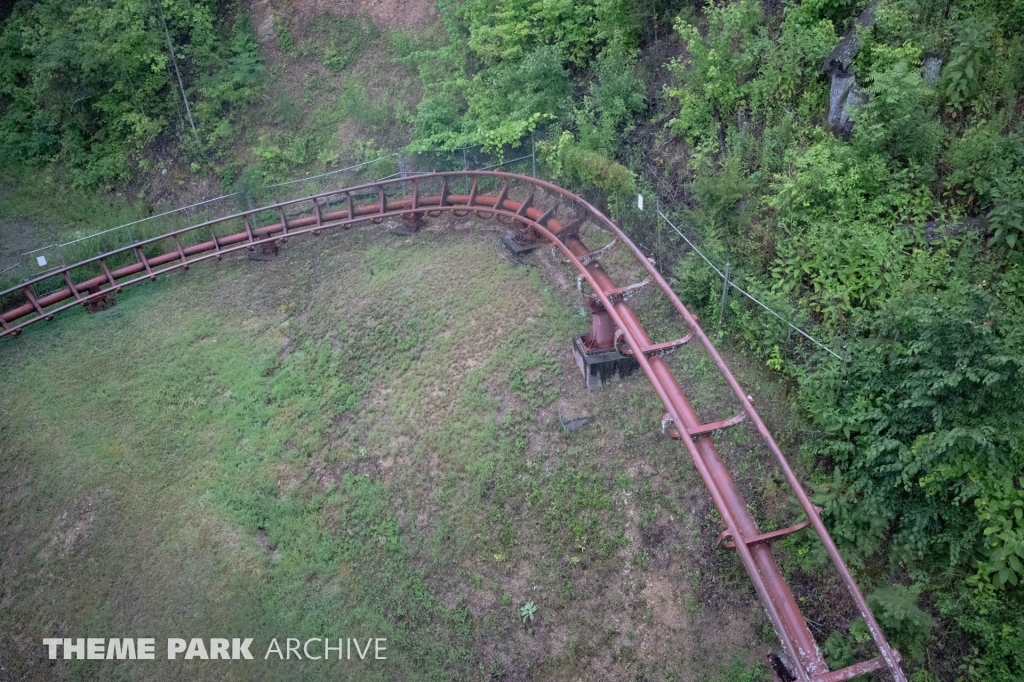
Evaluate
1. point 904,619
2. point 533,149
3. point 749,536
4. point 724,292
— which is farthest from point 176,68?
point 904,619

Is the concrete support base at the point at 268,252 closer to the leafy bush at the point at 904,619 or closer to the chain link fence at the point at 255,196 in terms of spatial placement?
the chain link fence at the point at 255,196

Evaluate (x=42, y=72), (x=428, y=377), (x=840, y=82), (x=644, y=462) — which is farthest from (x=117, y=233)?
(x=840, y=82)

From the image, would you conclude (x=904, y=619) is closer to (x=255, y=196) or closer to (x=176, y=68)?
(x=255, y=196)

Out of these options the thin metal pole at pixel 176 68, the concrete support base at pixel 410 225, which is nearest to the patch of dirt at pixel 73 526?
the concrete support base at pixel 410 225

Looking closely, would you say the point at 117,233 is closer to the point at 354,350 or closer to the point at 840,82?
the point at 354,350

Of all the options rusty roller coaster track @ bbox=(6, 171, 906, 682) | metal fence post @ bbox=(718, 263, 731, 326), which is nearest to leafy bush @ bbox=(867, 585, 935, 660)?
rusty roller coaster track @ bbox=(6, 171, 906, 682)

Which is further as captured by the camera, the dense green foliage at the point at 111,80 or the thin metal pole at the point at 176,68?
the thin metal pole at the point at 176,68
